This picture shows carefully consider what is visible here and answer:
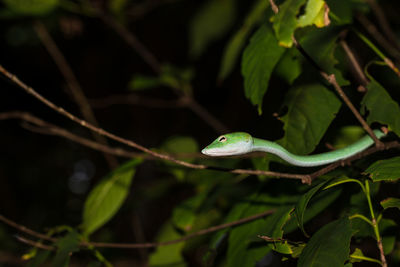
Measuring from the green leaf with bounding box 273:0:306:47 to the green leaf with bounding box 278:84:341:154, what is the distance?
31 centimetres

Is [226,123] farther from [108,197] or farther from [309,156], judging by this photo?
[309,156]

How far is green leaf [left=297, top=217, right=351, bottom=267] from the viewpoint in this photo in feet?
3.17

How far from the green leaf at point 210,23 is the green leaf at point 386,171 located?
2156 mm

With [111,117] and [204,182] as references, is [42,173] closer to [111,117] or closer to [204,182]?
[111,117]

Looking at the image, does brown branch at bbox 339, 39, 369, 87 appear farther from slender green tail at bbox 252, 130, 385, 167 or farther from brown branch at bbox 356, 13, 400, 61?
slender green tail at bbox 252, 130, 385, 167

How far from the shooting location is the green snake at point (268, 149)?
1.28 metres

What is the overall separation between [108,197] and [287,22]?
4.10 ft

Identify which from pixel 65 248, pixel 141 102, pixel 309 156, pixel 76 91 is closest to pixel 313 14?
pixel 309 156

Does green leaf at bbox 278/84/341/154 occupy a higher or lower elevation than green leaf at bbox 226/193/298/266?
higher

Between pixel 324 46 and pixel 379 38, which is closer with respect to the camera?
pixel 379 38

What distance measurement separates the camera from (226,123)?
14.6 feet

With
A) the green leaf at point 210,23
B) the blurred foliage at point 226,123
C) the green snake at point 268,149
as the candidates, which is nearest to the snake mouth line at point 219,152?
the green snake at point 268,149

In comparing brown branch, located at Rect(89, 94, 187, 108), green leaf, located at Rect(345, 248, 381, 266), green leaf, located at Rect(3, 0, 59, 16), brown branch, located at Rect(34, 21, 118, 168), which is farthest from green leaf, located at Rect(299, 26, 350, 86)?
brown branch, located at Rect(34, 21, 118, 168)

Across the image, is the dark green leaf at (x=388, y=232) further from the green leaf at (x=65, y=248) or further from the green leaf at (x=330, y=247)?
the green leaf at (x=65, y=248)
